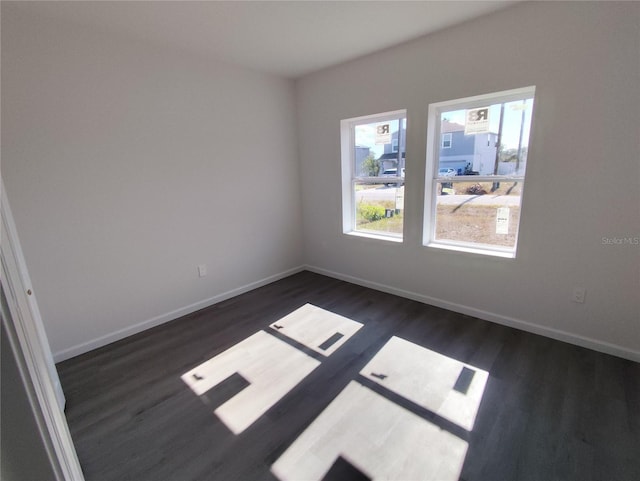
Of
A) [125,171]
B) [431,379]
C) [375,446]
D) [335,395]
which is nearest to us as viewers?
[375,446]

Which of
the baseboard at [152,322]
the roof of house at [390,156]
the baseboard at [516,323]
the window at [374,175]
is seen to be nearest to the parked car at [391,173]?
the window at [374,175]

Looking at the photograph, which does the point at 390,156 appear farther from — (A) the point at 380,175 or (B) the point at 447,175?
(B) the point at 447,175

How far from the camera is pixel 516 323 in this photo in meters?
2.63

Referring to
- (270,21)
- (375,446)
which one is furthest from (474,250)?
(270,21)

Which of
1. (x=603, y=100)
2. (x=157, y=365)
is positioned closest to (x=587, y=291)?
(x=603, y=100)

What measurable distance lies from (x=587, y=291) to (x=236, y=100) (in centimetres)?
378

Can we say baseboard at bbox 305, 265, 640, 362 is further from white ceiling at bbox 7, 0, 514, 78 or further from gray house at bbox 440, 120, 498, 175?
white ceiling at bbox 7, 0, 514, 78

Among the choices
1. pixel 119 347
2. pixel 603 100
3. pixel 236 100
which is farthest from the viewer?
pixel 236 100

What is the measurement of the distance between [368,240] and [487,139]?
161 cm

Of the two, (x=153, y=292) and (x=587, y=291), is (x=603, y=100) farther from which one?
(x=153, y=292)

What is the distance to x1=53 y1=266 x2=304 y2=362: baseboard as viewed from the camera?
2.46m

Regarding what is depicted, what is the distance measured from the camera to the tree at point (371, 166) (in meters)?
3.52

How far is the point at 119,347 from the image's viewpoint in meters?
2.58

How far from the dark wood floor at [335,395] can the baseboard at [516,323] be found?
0.23 ft
